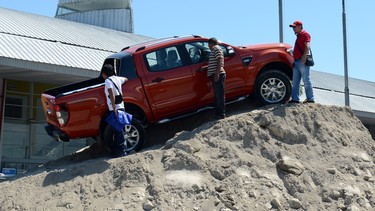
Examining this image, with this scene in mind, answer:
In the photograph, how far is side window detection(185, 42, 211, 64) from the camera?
12.6 meters

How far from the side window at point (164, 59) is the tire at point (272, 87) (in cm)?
157

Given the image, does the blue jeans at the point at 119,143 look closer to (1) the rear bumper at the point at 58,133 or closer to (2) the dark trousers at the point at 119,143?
(2) the dark trousers at the point at 119,143

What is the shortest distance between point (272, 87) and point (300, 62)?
0.70m

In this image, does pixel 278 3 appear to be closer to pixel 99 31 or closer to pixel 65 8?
pixel 99 31

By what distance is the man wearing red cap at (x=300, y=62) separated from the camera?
1264 cm

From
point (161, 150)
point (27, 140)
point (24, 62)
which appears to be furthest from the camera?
point (27, 140)

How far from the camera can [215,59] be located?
1212cm

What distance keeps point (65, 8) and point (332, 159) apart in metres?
31.2

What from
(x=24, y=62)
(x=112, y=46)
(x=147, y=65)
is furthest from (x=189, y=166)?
(x=112, y=46)

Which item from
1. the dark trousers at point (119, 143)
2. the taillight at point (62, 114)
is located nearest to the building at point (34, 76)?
the taillight at point (62, 114)

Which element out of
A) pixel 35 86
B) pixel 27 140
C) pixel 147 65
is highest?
pixel 147 65

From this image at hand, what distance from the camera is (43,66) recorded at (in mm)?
21734

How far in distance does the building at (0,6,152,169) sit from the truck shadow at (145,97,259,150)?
9.48 meters

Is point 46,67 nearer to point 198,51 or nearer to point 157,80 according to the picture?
point 198,51
